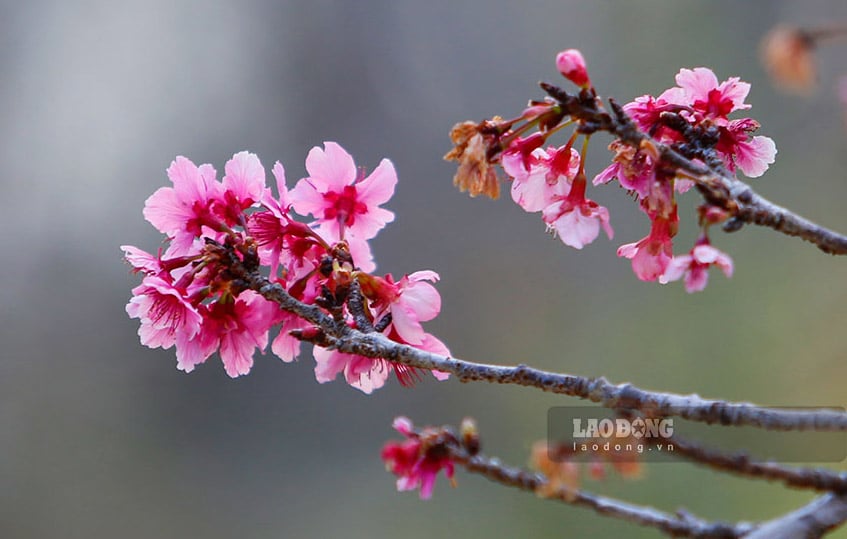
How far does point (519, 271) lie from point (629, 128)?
2994 millimetres

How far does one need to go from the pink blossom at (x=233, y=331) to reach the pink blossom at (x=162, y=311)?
0.02 meters

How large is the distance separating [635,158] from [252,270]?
31 cm

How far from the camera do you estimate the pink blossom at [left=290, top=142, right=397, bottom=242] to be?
2.35ft

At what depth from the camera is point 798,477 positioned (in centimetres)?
51

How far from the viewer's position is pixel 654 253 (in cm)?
61

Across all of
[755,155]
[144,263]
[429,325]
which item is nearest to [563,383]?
[755,155]

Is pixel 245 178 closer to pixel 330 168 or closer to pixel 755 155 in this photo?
pixel 330 168

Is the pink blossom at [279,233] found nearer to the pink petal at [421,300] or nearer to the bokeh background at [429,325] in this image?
the pink petal at [421,300]

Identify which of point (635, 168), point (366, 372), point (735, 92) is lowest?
point (366, 372)

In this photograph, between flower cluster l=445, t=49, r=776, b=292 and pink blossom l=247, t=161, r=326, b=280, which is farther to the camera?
pink blossom l=247, t=161, r=326, b=280

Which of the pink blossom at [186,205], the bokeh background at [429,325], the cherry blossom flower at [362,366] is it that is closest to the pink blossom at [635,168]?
the cherry blossom flower at [362,366]

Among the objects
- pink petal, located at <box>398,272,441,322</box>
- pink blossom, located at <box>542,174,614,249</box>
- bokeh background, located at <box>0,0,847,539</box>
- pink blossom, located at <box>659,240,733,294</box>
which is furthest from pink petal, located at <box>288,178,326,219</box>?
bokeh background, located at <box>0,0,847,539</box>

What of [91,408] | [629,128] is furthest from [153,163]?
[629,128]

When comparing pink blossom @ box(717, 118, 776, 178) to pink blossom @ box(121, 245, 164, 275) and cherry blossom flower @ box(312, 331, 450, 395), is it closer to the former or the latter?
cherry blossom flower @ box(312, 331, 450, 395)
